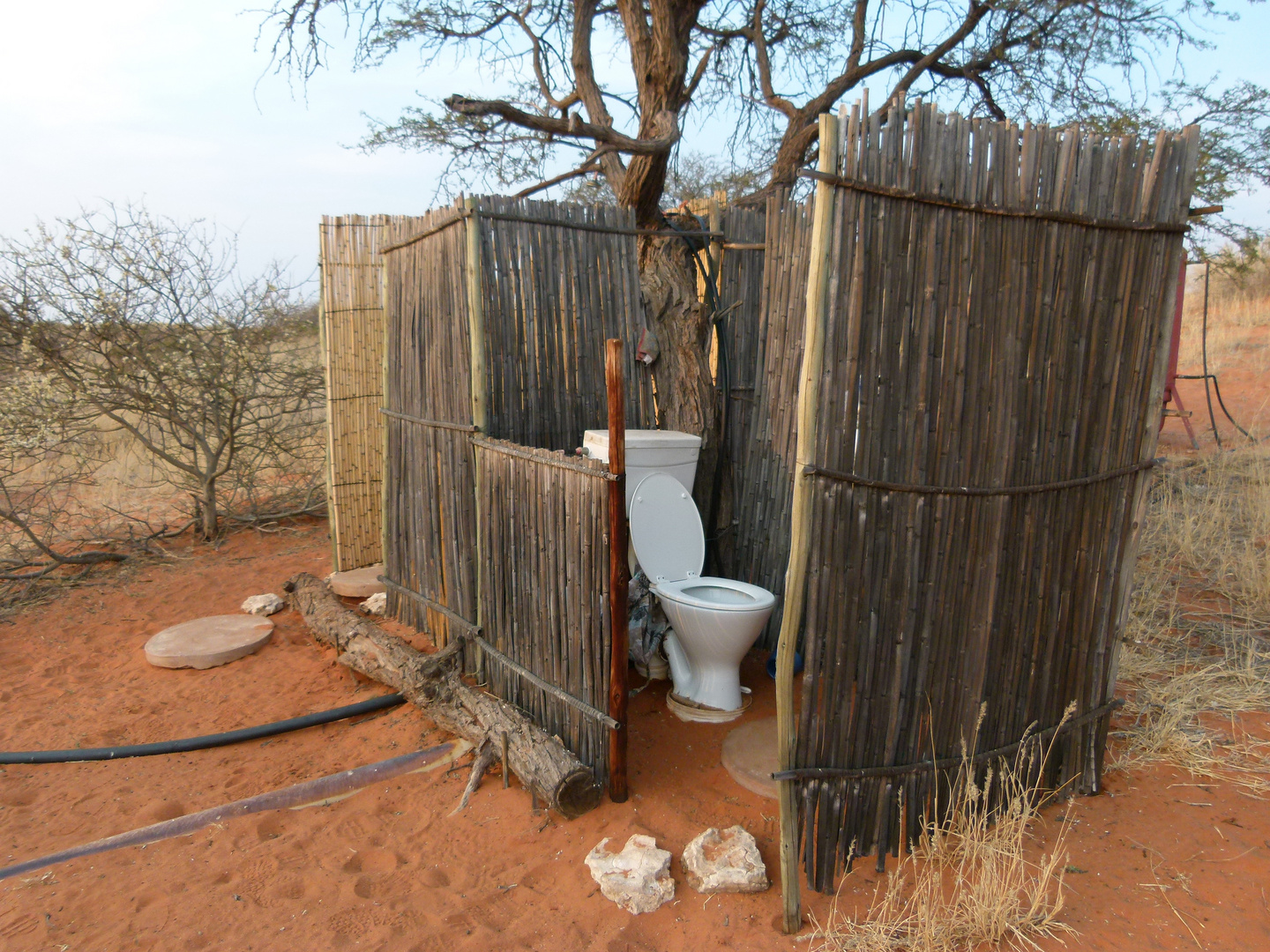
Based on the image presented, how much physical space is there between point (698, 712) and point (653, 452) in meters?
1.25

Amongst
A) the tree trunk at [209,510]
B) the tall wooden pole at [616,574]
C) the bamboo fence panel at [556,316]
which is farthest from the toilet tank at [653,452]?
the tree trunk at [209,510]

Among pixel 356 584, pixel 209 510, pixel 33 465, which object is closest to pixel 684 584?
pixel 356 584

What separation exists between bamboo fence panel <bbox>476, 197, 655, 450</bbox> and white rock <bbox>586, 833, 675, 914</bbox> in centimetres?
197

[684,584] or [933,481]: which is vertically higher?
[933,481]

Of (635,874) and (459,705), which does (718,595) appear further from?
(635,874)

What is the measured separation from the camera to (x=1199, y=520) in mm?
5320

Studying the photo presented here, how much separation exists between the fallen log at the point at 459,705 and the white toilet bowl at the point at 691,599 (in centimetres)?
76

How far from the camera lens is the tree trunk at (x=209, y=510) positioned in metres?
6.38

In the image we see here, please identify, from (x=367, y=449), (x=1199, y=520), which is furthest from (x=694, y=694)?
(x=1199, y=520)

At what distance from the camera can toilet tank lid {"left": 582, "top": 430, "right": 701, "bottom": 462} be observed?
146 inches

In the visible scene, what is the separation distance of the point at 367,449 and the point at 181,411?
204cm

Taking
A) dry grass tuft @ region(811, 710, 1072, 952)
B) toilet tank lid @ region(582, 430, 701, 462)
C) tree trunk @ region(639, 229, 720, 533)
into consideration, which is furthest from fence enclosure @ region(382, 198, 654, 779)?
dry grass tuft @ region(811, 710, 1072, 952)

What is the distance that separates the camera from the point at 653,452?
386 centimetres

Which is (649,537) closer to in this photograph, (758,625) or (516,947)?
(758,625)
